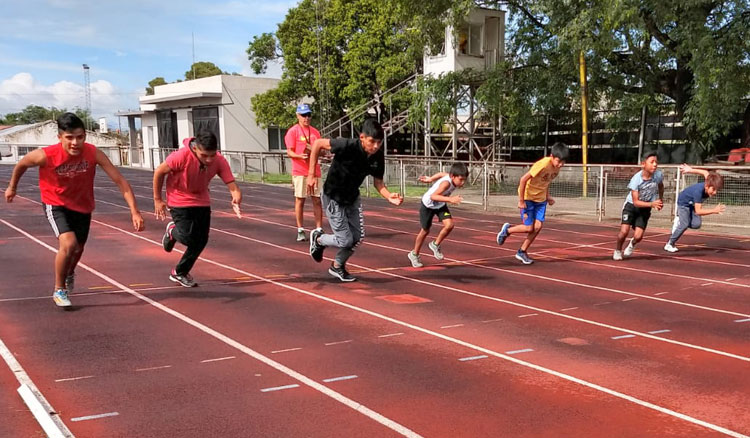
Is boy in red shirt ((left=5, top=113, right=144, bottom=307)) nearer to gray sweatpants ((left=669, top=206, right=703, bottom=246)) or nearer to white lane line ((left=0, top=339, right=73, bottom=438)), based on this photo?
white lane line ((left=0, top=339, right=73, bottom=438))

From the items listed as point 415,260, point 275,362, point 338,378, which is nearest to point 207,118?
point 415,260

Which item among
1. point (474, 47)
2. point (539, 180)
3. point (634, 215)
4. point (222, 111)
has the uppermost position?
point (474, 47)

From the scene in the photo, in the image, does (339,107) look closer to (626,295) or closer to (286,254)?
→ (286,254)

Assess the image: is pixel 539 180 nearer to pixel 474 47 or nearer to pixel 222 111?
pixel 474 47

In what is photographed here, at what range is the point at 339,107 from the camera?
102 ft

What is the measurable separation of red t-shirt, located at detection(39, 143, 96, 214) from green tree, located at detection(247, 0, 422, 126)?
21727 mm

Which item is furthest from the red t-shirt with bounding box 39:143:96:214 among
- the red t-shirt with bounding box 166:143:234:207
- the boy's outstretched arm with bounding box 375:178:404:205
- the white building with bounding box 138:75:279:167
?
the white building with bounding box 138:75:279:167

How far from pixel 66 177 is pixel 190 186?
1.16 meters

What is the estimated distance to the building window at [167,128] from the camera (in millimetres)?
39312

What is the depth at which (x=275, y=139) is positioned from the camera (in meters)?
36.6

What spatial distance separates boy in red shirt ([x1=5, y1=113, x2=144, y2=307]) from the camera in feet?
18.6

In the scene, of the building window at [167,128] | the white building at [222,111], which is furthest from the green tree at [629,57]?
the building window at [167,128]

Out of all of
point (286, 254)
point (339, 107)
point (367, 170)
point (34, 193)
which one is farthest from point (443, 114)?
point (367, 170)

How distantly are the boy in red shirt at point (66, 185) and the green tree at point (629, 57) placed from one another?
510 inches
